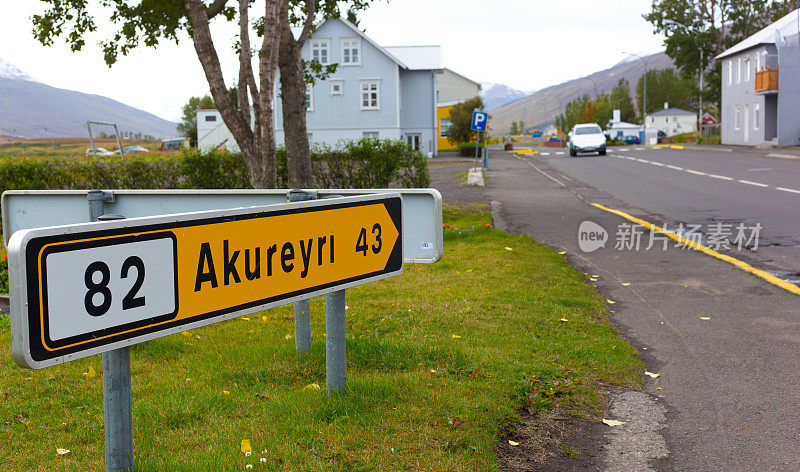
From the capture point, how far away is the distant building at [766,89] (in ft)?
153

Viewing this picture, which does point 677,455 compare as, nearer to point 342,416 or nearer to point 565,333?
point 342,416

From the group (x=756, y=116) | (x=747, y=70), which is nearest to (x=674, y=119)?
(x=747, y=70)

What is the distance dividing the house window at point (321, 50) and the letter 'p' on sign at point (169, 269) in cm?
4911

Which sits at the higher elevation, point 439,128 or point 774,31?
point 774,31

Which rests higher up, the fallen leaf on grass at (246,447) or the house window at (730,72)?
the house window at (730,72)

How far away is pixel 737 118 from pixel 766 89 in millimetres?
7777

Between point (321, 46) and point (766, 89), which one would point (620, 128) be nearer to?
point (766, 89)

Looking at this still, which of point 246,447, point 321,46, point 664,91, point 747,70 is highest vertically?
point 664,91

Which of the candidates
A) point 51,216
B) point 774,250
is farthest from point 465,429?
point 774,250

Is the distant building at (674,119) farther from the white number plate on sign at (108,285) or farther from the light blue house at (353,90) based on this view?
the white number plate on sign at (108,285)

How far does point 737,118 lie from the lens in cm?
5606

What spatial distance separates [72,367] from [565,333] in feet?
12.3

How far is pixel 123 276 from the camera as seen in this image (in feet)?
8.12

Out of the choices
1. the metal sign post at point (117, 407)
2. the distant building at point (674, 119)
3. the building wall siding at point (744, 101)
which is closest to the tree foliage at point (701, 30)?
the building wall siding at point (744, 101)
